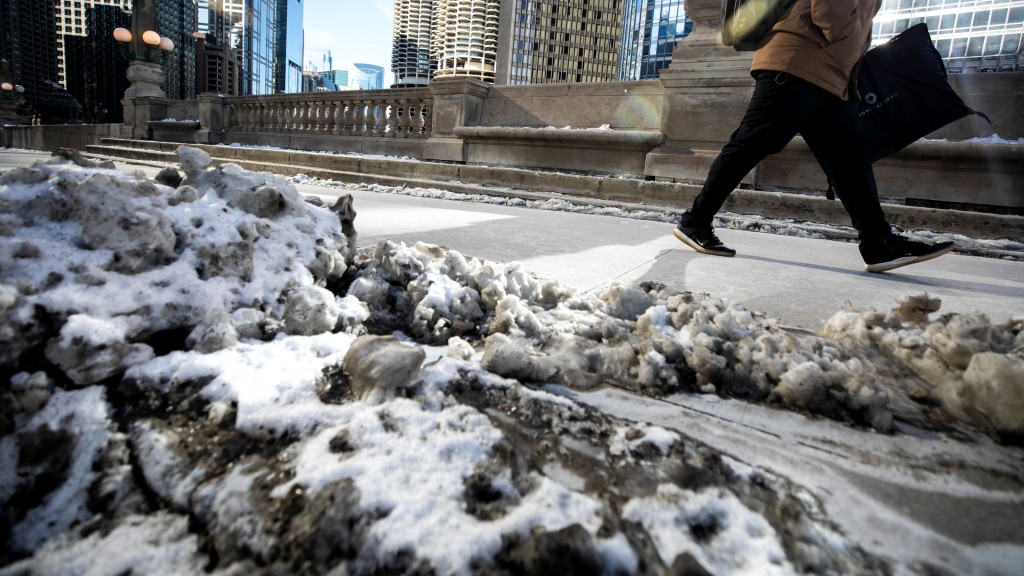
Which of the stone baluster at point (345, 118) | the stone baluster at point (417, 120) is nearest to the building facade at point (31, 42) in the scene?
the stone baluster at point (345, 118)

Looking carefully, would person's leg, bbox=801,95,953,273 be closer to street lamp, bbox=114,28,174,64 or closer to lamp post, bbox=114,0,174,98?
lamp post, bbox=114,0,174,98

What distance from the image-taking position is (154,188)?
1.36 m

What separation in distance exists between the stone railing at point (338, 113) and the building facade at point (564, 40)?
70134 millimetres

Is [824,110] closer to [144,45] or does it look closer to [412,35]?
[144,45]

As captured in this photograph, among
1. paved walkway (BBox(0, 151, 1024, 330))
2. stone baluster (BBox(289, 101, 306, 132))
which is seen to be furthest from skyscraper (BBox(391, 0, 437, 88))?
paved walkway (BBox(0, 151, 1024, 330))

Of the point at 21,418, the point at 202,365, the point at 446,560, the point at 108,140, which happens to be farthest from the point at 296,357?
the point at 108,140

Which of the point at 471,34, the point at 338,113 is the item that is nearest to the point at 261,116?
the point at 338,113

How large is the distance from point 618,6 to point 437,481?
298 feet

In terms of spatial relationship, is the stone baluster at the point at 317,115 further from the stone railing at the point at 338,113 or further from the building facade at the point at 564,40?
the building facade at the point at 564,40

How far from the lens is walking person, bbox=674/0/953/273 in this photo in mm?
2385

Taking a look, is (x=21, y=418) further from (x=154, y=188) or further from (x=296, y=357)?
(x=154, y=188)

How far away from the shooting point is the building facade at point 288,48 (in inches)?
5128

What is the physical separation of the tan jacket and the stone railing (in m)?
7.15

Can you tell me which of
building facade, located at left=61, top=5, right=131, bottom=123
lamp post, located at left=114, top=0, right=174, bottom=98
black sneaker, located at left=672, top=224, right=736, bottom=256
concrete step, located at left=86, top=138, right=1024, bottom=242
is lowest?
Answer: black sneaker, located at left=672, top=224, right=736, bottom=256
